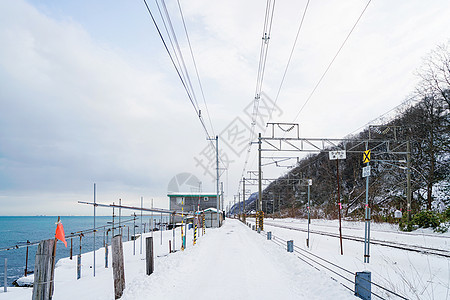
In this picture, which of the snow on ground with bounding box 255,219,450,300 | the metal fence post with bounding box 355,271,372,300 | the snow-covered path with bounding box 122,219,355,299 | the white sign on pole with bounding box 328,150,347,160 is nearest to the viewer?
the metal fence post with bounding box 355,271,372,300

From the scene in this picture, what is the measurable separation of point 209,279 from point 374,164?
62169 millimetres

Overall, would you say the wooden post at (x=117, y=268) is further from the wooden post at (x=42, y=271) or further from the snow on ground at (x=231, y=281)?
the wooden post at (x=42, y=271)

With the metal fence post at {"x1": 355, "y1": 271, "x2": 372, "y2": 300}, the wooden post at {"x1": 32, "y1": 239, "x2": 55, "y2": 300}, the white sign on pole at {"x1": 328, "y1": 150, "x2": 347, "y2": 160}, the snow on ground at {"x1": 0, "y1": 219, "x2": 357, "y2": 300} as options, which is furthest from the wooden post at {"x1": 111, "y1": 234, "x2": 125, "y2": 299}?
the white sign on pole at {"x1": 328, "y1": 150, "x2": 347, "y2": 160}

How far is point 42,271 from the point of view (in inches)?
260

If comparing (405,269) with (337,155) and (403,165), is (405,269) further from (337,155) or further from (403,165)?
(403,165)

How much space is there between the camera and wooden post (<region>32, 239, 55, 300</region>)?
258 inches

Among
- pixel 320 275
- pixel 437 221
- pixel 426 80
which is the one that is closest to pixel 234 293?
pixel 320 275

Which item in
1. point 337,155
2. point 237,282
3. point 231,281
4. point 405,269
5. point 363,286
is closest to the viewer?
point 363,286

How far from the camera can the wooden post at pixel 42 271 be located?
6.54 meters

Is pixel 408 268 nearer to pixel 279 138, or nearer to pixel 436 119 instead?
pixel 279 138

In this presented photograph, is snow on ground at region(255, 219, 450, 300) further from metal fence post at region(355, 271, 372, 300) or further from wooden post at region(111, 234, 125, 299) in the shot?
wooden post at region(111, 234, 125, 299)

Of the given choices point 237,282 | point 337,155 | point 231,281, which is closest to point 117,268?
point 231,281

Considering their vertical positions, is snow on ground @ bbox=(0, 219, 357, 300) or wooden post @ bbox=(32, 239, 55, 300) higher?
wooden post @ bbox=(32, 239, 55, 300)

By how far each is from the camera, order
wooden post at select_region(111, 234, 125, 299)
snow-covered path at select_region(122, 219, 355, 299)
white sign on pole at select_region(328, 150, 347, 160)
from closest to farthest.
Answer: snow-covered path at select_region(122, 219, 355, 299) < wooden post at select_region(111, 234, 125, 299) < white sign on pole at select_region(328, 150, 347, 160)
